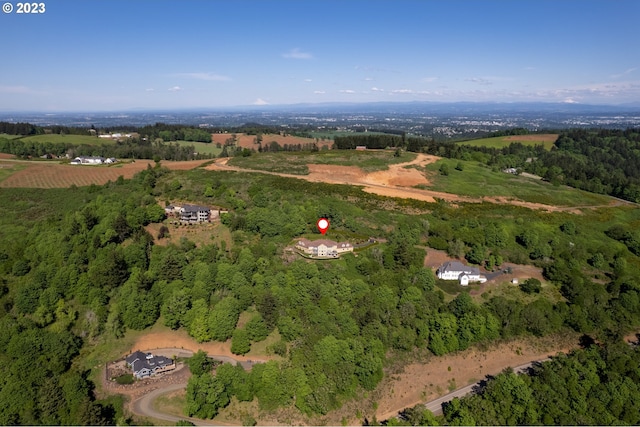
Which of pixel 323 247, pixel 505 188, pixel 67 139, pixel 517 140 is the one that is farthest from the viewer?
pixel 517 140

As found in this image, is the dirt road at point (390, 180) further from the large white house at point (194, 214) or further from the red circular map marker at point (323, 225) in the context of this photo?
the large white house at point (194, 214)

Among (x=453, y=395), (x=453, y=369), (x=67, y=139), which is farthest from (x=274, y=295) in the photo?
(x=67, y=139)

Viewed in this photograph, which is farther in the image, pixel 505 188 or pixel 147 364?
pixel 505 188

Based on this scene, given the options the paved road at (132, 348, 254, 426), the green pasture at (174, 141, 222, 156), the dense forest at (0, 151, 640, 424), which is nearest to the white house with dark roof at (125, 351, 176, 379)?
the paved road at (132, 348, 254, 426)

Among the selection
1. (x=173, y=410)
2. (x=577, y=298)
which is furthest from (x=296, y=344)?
(x=577, y=298)

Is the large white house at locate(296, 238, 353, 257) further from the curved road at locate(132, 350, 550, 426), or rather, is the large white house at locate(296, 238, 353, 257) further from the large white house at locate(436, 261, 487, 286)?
the curved road at locate(132, 350, 550, 426)

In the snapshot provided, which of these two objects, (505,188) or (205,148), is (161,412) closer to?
(505,188)

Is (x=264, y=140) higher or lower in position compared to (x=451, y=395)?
higher
